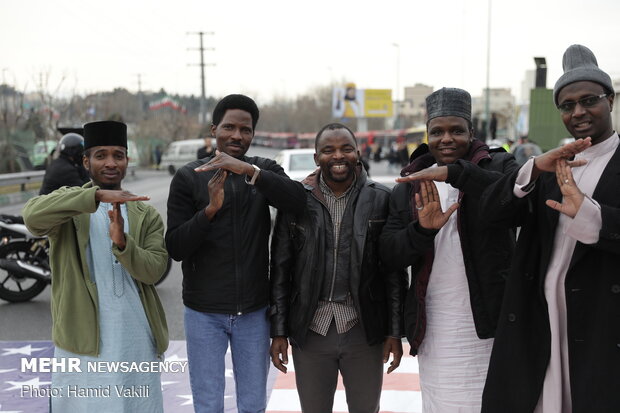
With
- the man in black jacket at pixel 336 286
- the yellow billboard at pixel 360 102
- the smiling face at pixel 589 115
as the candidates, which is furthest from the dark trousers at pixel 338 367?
the yellow billboard at pixel 360 102

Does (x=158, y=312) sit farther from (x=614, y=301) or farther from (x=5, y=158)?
(x=5, y=158)

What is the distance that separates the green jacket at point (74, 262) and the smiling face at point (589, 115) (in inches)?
79.3

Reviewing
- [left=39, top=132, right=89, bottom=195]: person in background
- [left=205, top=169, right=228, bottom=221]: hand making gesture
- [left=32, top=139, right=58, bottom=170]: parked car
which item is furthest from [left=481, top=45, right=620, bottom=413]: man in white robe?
[left=32, top=139, right=58, bottom=170]: parked car

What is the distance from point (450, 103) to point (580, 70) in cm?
63

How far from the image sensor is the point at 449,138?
2967 mm

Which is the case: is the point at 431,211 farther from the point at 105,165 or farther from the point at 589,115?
the point at 105,165

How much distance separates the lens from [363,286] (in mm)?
3129

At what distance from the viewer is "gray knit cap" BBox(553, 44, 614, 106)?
2498 millimetres

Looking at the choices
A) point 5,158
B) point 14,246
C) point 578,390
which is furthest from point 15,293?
point 5,158

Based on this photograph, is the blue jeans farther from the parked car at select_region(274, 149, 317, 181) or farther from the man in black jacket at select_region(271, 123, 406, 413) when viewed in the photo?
the parked car at select_region(274, 149, 317, 181)

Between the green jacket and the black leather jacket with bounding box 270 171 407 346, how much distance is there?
0.64 meters

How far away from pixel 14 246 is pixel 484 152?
6.43 meters

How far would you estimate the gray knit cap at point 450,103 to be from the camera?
2.97 metres

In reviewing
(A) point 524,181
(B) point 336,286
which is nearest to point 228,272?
(B) point 336,286
